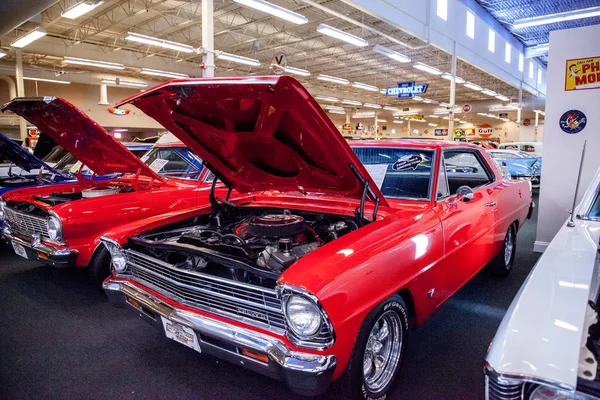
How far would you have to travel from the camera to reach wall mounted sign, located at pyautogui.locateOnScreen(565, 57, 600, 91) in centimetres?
452

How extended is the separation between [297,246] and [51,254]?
2351mm

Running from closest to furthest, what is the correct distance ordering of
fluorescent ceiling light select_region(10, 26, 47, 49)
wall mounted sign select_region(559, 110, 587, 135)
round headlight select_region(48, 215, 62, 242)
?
round headlight select_region(48, 215, 62, 242)
wall mounted sign select_region(559, 110, 587, 135)
fluorescent ceiling light select_region(10, 26, 47, 49)

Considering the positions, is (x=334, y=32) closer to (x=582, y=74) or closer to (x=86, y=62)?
(x=582, y=74)

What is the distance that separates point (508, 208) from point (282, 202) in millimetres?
2231

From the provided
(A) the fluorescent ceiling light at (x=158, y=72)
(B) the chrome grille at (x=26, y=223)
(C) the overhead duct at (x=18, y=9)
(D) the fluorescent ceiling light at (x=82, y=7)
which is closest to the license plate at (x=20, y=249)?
(B) the chrome grille at (x=26, y=223)

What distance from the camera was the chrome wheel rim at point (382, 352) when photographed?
6.56 ft

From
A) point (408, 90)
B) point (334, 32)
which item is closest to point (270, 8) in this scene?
point (334, 32)

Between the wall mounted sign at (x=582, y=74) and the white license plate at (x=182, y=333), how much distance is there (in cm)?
518

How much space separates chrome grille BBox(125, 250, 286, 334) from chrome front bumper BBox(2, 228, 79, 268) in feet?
4.52

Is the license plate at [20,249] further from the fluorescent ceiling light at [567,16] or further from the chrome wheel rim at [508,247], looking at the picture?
the fluorescent ceiling light at [567,16]

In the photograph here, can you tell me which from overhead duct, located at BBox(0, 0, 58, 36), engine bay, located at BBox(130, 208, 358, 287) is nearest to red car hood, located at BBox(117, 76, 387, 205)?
engine bay, located at BBox(130, 208, 358, 287)

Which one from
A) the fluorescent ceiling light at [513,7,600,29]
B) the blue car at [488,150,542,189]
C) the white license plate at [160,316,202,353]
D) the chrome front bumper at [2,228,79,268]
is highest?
the fluorescent ceiling light at [513,7,600,29]

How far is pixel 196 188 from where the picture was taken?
4.36 m

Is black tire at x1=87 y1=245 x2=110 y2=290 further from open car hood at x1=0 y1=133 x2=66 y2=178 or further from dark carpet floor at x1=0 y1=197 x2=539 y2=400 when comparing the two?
open car hood at x1=0 y1=133 x2=66 y2=178
